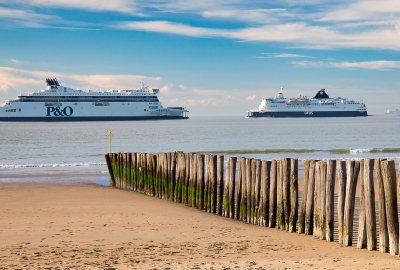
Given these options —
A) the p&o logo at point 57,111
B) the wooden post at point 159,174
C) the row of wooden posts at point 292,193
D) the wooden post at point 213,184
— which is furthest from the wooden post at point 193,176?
the p&o logo at point 57,111

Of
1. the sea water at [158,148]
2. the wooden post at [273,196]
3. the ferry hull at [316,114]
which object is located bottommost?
the sea water at [158,148]

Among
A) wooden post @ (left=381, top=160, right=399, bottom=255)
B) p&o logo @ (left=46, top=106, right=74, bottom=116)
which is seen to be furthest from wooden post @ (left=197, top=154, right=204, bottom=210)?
p&o logo @ (left=46, top=106, right=74, bottom=116)

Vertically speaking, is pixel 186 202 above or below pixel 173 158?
below

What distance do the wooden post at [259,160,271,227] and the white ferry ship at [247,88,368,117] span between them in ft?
434

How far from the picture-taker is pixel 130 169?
1284cm

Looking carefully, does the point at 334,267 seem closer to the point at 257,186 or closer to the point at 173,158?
the point at 257,186

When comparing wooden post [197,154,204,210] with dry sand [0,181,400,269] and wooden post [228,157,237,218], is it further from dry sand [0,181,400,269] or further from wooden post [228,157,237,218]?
wooden post [228,157,237,218]

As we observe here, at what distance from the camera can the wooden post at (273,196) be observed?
7297 millimetres

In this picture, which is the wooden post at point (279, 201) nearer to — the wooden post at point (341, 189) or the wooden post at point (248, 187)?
the wooden post at point (248, 187)

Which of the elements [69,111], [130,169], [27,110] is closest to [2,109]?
[27,110]

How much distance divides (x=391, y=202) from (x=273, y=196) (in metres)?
2.07

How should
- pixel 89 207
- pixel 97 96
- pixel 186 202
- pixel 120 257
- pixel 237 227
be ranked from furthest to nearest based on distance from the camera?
1. pixel 97 96
2. pixel 186 202
3. pixel 89 207
4. pixel 237 227
5. pixel 120 257

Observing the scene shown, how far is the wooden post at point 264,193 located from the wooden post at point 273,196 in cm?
7

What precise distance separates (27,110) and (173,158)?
367 ft
